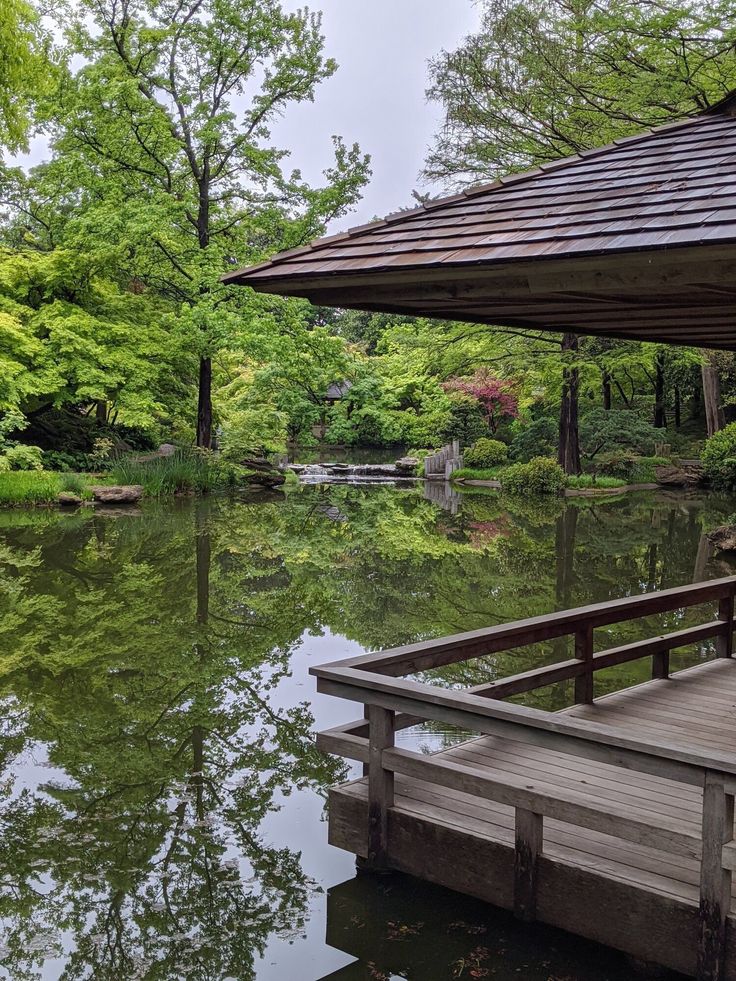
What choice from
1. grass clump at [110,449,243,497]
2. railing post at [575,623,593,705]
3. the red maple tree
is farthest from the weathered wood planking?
the red maple tree

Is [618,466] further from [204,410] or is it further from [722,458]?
[204,410]

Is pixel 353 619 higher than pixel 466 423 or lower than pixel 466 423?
lower

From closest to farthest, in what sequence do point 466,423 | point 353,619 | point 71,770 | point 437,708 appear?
point 437,708 → point 71,770 → point 353,619 → point 466,423

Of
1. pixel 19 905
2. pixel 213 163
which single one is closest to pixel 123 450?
pixel 213 163

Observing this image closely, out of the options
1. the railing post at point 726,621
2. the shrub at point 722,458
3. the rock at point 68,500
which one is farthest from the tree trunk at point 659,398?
the railing post at point 726,621

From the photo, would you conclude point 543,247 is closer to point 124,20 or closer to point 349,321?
point 124,20

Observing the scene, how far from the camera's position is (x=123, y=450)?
2398cm

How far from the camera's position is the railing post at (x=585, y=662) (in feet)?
18.1

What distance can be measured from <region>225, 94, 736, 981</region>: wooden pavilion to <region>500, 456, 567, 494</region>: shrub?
61.2 ft

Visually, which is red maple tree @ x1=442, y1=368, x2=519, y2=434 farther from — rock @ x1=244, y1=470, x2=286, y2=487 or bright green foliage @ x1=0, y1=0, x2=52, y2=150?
bright green foliage @ x1=0, y1=0, x2=52, y2=150

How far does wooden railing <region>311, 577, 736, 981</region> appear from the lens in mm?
3320

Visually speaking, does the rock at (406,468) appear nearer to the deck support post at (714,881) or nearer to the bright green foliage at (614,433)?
the bright green foliage at (614,433)

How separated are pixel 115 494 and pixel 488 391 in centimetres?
1565

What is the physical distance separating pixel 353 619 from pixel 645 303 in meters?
6.20
